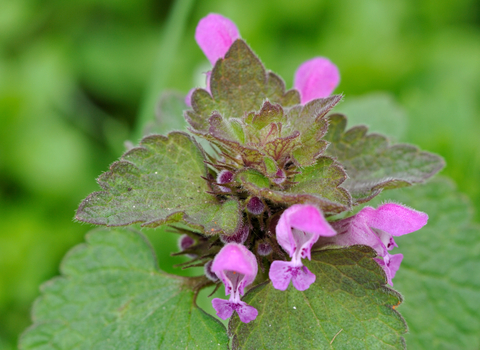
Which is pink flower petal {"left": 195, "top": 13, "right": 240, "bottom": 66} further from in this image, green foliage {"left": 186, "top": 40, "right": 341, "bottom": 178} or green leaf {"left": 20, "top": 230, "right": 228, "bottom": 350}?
green leaf {"left": 20, "top": 230, "right": 228, "bottom": 350}

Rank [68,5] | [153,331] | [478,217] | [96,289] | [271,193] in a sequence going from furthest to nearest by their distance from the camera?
[68,5] → [478,217] → [96,289] → [153,331] → [271,193]

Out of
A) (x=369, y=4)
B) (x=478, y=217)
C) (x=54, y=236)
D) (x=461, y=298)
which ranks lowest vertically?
(x=461, y=298)

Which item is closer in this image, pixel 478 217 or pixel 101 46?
pixel 478 217

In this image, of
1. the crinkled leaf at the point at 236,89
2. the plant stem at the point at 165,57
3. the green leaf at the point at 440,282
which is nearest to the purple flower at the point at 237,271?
the crinkled leaf at the point at 236,89

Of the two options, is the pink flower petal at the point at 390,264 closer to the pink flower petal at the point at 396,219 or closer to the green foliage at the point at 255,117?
the pink flower petal at the point at 396,219

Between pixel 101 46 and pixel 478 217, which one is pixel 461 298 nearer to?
pixel 478 217

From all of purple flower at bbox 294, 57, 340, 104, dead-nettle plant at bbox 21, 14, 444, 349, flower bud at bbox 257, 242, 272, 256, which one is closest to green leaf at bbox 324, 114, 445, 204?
dead-nettle plant at bbox 21, 14, 444, 349

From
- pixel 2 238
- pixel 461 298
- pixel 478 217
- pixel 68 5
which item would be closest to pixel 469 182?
pixel 478 217

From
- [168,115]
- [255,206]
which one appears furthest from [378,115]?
[255,206]
